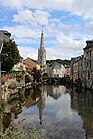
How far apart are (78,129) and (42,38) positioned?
476ft

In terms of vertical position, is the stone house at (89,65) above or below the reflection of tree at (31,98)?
above

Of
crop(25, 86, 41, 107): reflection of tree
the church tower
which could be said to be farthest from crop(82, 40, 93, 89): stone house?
the church tower

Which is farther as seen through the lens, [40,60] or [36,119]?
[40,60]

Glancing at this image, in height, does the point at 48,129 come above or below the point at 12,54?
below

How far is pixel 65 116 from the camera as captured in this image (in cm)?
2741

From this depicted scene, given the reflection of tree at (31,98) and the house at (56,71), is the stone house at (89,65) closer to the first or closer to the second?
the reflection of tree at (31,98)

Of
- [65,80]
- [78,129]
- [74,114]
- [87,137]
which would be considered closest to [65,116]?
[74,114]

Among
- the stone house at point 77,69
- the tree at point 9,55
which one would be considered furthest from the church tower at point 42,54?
the tree at point 9,55

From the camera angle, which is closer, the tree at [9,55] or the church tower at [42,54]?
the tree at [9,55]

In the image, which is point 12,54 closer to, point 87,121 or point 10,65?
point 10,65

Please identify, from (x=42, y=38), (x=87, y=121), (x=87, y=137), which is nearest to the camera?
(x=87, y=137)

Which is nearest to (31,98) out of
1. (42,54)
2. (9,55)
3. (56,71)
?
(9,55)

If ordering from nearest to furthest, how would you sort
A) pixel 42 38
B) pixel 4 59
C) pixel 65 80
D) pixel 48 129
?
1. pixel 48 129
2. pixel 4 59
3. pixel 65 80
4. pixel 42 38

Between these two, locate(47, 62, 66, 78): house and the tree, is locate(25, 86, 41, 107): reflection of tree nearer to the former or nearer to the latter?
the tree
